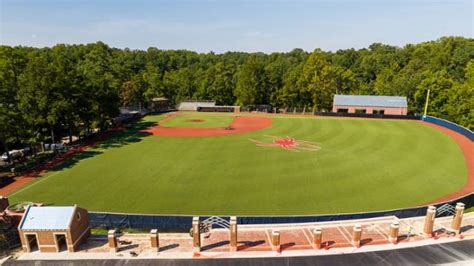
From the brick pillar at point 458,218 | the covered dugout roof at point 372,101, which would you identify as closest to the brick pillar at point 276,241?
the brick pillar at point 458,218

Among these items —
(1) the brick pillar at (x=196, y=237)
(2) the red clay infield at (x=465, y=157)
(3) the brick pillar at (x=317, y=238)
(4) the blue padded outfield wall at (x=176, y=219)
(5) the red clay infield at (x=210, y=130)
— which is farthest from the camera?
(5) the red clay infield at (x=210, y=130)

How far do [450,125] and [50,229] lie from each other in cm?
5999

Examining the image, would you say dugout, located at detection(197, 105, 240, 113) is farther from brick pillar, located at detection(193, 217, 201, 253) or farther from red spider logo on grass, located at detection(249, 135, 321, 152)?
brick pillar, located at detection(193, 217, 201, 253)

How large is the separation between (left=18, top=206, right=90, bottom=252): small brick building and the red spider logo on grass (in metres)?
28.7

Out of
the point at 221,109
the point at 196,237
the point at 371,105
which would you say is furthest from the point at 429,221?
the point at 221,109

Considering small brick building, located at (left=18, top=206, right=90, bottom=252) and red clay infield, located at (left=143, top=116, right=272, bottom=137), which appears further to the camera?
red clay infield, located at (left=143, top=116, right=272, bottom=137)

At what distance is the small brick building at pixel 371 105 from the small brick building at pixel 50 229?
6117cm

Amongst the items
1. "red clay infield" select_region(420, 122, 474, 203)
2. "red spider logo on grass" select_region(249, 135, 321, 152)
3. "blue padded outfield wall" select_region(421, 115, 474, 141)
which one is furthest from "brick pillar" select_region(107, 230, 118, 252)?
"blue padded outfield wall" select_region(421, 115, 474, 141)

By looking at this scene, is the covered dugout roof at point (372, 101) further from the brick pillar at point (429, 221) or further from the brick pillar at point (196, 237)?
the brick pillar at point (196, 237)

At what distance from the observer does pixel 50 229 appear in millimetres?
18188

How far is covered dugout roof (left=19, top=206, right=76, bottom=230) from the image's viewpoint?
1823cm

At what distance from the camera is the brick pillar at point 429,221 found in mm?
19438

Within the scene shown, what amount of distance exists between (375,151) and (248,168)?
18.0m

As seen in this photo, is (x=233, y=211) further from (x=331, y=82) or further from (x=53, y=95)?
(x=331, y=82)
